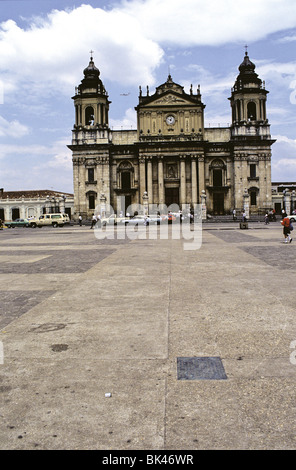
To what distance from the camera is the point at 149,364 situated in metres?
4.32

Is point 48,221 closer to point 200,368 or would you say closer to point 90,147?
point 90,147

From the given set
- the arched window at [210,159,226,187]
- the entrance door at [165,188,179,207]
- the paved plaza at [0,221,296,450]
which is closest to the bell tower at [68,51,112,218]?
the entrance door at [165,188,179,207]

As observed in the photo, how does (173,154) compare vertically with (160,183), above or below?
above

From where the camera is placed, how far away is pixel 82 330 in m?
5.58

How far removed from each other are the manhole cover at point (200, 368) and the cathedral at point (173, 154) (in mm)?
49586

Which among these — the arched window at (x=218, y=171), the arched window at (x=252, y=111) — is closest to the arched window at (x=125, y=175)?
the arched window at (x=218, y=171)

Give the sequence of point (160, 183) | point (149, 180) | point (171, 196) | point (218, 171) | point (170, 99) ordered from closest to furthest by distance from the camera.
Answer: point (170, 99) < point (160, 183) < point (149, 180) < point (171, 196) < point (218, 171)

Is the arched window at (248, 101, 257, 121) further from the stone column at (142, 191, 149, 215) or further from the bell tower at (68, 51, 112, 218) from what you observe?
the bell tower at (68, 51, 112, 218)

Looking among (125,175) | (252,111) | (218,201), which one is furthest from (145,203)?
(252,111)

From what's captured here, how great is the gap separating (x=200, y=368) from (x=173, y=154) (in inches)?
2034

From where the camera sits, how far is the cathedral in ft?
178

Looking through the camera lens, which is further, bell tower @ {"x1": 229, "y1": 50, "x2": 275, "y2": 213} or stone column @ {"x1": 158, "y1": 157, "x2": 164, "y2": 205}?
bell tower @ {"x1": 229, "y1": 50, "x2": 275, "y2": 213}

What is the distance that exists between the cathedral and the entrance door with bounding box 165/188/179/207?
0.43 feet

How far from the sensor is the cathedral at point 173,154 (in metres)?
54.4
